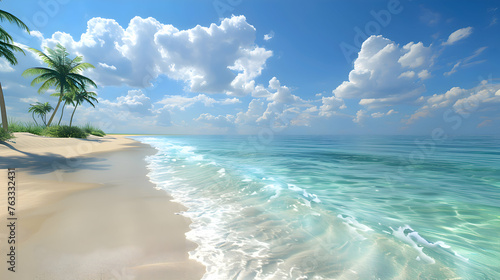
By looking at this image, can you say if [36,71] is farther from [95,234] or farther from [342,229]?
[342,229]

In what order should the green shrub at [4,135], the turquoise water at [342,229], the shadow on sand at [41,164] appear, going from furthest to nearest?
1. the green shrub at [4,135]
2. the shadow on sand at [41,164]
3. the turquoise water at [342,229]

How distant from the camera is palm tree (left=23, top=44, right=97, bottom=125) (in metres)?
24.8

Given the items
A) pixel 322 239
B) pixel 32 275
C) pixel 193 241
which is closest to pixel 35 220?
pixel 32 275

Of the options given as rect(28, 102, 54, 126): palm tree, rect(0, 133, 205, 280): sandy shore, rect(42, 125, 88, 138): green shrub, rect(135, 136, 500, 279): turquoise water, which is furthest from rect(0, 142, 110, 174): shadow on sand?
rect(28, 102, 54, 126): palm tree

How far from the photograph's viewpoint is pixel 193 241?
3.58m

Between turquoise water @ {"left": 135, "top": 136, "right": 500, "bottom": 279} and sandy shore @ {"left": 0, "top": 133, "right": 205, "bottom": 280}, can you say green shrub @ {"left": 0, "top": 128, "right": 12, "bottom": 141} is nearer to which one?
sandy shore @ {"left": 0, "top": 133, "right": 205, "bottom": 280}

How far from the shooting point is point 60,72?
2664cm

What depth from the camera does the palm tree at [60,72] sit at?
24.8 meters

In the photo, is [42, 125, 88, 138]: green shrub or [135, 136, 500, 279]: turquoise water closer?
[135, 136, 500, 279]: turquoise water

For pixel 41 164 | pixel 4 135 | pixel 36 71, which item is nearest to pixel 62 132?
pixel 36 71

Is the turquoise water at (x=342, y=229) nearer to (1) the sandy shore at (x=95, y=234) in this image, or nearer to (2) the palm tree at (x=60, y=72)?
(1) the sandy shore at (x=95, y=234)

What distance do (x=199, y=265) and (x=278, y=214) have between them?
9.29 ft

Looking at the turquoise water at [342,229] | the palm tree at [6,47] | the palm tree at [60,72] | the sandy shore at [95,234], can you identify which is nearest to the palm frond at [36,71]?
the palm tree at [60,72]

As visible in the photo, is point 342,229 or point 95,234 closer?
point 95,234
